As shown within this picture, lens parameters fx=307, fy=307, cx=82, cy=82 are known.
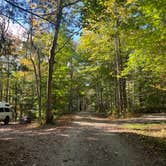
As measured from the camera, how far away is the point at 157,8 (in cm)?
1245

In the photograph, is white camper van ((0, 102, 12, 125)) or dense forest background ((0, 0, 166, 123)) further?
white camper van ((0, 102, 12, 125))

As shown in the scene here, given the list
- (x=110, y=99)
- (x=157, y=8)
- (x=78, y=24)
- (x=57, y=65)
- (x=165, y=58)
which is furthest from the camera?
(x=110, y=99)

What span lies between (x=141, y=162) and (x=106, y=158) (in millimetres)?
1145

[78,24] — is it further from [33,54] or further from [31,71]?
[31,71]

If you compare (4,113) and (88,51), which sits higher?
(88,51)

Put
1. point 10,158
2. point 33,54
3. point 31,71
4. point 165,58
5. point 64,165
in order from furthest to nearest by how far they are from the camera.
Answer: point 31,71 < point 33,54 < point 165,58 < point 10,158 < point 64,165

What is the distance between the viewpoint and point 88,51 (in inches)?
1638

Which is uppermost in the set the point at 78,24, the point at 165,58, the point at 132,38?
the point at 78,24

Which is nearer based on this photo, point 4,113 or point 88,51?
point 4,113

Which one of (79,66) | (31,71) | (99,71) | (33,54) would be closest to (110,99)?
(79,66)

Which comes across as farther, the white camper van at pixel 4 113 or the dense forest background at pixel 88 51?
the white camper van at pixel 4 113

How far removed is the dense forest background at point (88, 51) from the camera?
551 inches

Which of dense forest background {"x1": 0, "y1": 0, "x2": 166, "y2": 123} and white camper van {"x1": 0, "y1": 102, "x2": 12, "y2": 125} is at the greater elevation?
dense forest background {"x1": 0, "y1": 0, "x2": 166, "y2": 123}

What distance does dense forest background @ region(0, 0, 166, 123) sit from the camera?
1399 centimetres
